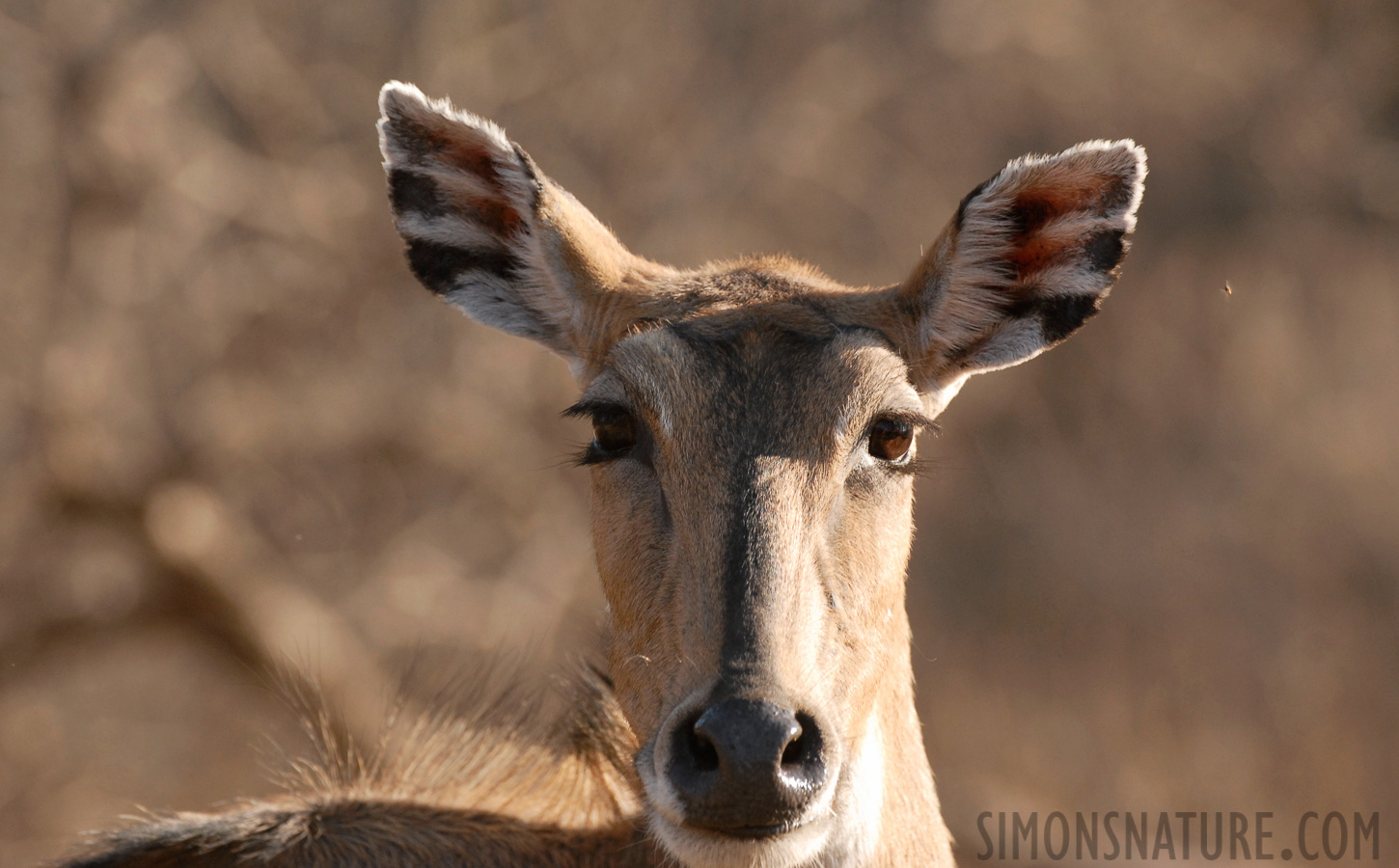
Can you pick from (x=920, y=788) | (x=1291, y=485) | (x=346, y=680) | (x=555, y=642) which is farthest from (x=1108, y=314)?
(x=920, y=788)

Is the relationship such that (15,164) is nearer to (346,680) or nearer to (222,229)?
(222,229)

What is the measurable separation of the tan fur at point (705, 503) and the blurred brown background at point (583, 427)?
240 inches

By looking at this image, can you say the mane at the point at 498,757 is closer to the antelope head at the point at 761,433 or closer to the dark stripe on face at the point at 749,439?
the antelope head at the point at 761,433

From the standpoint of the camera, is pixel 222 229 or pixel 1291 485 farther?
pixel 1291 485

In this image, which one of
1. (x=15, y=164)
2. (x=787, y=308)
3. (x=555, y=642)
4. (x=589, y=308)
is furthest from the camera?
(x=555, y=642)

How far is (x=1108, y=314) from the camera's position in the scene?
41.7 ft

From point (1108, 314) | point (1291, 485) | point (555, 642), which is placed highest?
point (1108, 314)

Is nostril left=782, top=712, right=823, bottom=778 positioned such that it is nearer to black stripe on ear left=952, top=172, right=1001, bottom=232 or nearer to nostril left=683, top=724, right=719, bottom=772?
nostril left=683, top=724, right=719, bottom=772

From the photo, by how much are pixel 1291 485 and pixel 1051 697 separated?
11.0 feet

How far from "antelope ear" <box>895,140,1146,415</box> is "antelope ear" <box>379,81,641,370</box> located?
1292 mm

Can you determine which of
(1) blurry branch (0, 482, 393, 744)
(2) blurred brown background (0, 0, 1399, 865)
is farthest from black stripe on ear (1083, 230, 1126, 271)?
(1) blurry branch (0, 482, 393, 744)

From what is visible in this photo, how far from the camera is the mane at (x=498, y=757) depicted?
4.64m

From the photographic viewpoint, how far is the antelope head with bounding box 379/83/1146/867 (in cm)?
347

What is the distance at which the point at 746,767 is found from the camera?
324cm
